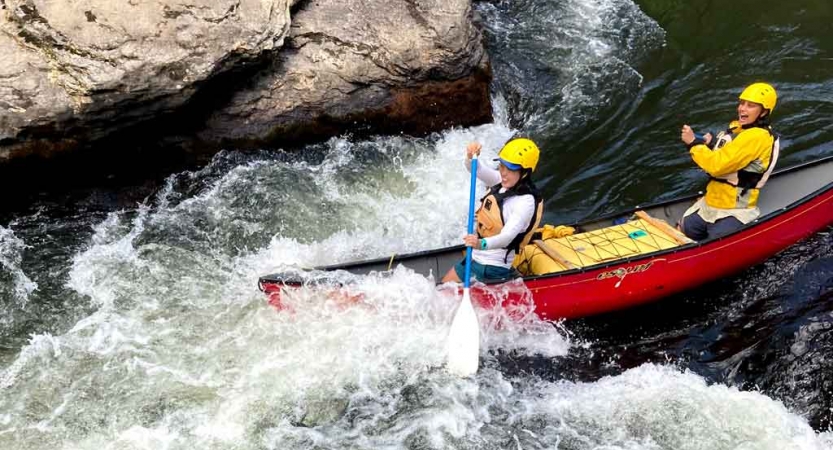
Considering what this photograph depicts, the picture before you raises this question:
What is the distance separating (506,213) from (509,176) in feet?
1.00

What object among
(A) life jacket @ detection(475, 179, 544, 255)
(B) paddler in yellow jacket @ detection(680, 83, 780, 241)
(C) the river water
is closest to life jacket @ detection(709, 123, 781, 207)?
(B) paddler in yellow jacket @ detection(680, 83, 780, 241)

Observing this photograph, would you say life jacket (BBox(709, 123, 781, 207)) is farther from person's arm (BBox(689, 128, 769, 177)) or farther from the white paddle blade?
the white paddle blade

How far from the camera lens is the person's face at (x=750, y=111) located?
6.47 metres

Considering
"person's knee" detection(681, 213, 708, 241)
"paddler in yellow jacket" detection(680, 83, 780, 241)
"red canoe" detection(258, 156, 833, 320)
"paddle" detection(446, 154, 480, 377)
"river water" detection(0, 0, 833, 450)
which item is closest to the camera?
"river water" detection(0, 0, 833, 450)

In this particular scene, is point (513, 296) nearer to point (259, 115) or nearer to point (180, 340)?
point (180, 340)

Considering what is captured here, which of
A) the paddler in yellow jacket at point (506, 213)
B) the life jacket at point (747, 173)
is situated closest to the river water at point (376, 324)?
the paddler in yellow jacket at point (506, 213)

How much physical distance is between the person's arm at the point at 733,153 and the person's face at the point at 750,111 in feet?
0.30

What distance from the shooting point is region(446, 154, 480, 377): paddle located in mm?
6055

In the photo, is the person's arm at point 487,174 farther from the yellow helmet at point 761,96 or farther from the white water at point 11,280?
the white water at point 11,280

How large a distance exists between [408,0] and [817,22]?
6170mm

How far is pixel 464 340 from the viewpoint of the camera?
6062 mm

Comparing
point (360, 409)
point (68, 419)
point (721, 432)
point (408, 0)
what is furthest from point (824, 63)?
point (68, 419)

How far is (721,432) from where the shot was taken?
18.6 ft

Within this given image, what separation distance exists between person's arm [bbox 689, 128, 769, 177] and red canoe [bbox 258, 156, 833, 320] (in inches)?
21.0
